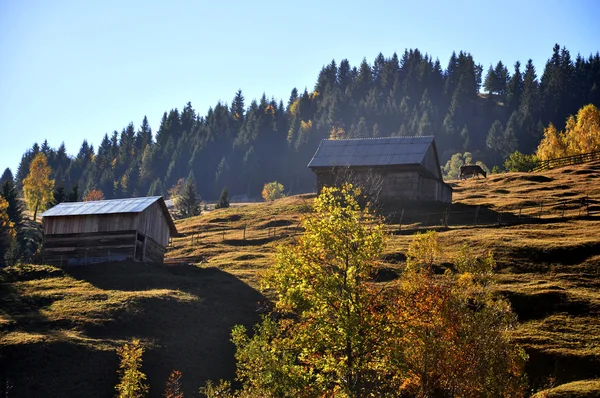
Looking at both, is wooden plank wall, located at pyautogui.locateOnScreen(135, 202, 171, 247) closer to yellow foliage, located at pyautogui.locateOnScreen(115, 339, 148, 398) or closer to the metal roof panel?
the metal roof panel

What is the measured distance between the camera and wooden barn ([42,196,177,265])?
183ft

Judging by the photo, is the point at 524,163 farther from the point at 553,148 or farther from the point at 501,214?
the point at 501,214

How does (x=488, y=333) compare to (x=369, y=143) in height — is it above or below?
below

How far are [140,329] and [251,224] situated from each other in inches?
1559

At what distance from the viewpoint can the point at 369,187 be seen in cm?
8031

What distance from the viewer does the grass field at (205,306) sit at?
3475 centimetres

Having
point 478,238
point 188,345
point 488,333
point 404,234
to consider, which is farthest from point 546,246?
point 188,345

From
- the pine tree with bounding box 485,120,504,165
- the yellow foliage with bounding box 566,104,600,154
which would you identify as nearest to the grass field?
the yellow foliage with bounding box 566,104,600,154

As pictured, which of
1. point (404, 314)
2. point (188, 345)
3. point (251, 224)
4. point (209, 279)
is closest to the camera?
point (404, 314)

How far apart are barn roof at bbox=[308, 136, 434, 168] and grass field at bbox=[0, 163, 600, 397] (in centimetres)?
1418

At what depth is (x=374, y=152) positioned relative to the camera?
276 ft

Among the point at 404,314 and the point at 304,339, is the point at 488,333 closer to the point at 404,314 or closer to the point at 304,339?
the point at 404,314

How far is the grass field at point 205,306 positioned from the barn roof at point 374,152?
1418 centimetres

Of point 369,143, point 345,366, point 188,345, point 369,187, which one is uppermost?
point 369,143
